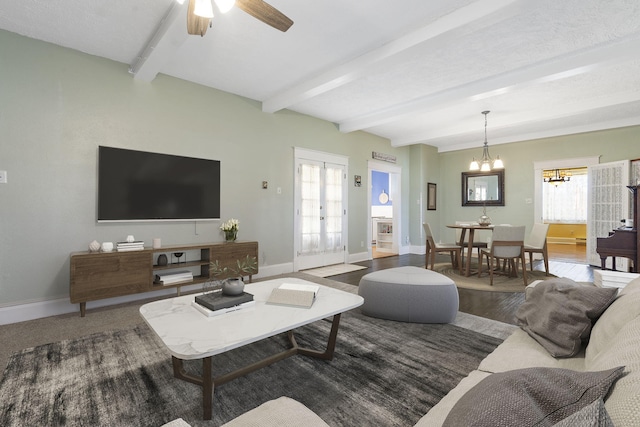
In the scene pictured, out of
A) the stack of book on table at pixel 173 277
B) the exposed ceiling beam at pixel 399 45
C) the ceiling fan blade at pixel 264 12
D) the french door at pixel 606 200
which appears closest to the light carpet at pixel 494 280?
the french door at pixel 606 200

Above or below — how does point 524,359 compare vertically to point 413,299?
above

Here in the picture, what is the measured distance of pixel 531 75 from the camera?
3670mm

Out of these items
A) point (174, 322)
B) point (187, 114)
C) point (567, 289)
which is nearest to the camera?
Result: point (567, 289)

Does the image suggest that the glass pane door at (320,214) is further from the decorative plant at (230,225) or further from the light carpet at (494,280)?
the light carpet at (494,280)

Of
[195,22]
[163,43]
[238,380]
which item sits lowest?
[238,380]

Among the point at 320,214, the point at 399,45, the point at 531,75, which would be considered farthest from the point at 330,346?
the point at 531,75

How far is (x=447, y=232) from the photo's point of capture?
830cm

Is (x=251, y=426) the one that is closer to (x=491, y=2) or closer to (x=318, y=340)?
(x=318, y=340)

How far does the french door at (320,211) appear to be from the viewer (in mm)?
5406

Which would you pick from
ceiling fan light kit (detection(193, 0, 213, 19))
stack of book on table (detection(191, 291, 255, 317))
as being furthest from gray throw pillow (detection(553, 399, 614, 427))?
ceiling fan light kit (detection(193, 0, 213, 19))

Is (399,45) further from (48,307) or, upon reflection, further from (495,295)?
(48,307)

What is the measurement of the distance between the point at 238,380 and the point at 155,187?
9.05ft

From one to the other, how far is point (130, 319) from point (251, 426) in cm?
271

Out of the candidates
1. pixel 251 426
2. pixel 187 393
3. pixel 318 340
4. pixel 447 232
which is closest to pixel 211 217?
pixel 318 340
